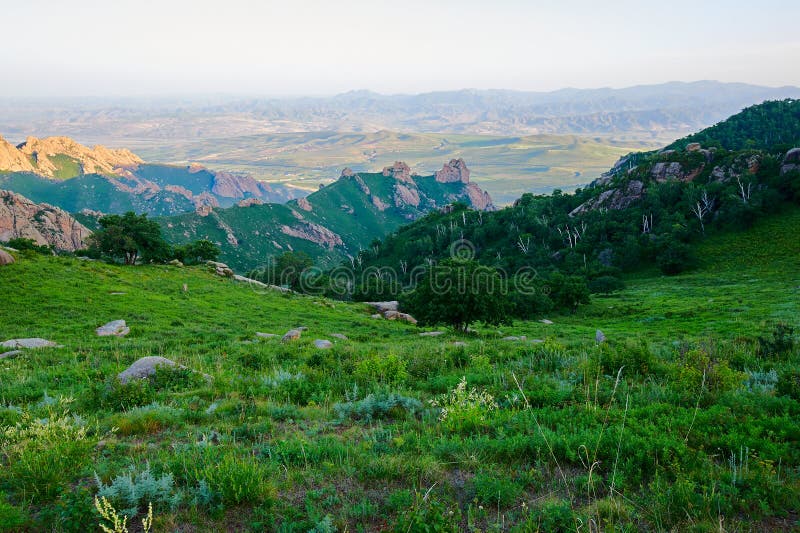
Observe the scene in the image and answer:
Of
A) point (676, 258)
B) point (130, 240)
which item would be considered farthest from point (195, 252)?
point (676, 258)

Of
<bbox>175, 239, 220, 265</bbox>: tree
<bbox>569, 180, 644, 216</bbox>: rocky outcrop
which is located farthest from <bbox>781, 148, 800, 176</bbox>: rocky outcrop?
<bbox>175, 239, 220, 265</bbox>: tree

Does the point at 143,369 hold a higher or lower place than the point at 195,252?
higher

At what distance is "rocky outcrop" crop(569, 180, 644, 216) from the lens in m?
111

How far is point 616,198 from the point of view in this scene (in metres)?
116

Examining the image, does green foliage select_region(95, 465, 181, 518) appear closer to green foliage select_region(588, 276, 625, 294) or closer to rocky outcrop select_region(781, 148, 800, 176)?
green foliage select_region(588, 276, 625, 294)

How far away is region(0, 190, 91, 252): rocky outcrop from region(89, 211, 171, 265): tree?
361 ft

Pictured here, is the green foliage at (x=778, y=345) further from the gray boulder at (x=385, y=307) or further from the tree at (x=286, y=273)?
the tree at (x=286, y=273)

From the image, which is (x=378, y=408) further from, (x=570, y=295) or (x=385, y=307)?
(x=570, y=295)

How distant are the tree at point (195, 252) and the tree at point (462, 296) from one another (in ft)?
182

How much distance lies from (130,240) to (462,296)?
49.0 meters

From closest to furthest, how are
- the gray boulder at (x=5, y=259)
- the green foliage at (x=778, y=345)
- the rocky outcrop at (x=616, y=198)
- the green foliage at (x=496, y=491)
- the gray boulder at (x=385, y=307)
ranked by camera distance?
the green foliage at (x=496, y=491) → the green foliage at (x=778, y=345) → the gray boulder at (x=5, y=259) → the gray boulder at (x=385, y=307) → the rocky outcrop at (x=616, y=198)

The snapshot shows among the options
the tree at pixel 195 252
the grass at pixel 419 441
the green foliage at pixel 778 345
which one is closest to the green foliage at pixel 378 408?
the grass at pixel 419 441

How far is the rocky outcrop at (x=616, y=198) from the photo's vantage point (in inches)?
4385

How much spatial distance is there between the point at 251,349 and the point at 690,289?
221 ft
